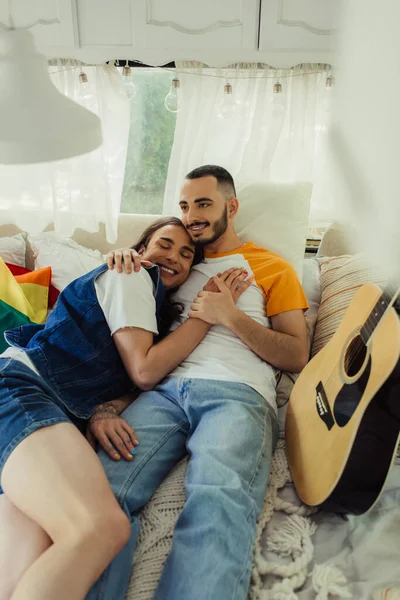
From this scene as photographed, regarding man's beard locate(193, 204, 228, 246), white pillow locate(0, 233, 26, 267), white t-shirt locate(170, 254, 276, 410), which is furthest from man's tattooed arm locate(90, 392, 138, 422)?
white pillow locate(0, 233, 26, 267)

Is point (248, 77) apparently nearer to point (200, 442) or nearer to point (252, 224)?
point (252, 224)

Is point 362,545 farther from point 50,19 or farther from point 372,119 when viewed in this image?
point 50,19

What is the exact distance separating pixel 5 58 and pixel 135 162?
1.47m

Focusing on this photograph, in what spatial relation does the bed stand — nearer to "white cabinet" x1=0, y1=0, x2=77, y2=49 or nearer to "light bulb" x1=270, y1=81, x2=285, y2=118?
"light bulb" x1=270, y1=81, x2=285, y2=118

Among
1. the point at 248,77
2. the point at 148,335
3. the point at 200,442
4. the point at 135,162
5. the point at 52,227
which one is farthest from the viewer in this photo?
the point at 135,162

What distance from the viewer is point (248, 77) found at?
6.10 feet

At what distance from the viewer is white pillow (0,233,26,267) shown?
1.73 meters

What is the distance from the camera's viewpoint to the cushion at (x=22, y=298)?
55.4 inches

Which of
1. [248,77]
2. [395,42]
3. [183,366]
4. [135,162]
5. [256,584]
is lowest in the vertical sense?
[256,584]

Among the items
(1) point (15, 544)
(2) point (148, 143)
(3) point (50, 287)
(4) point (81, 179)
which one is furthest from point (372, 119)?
(2) point (148, 143)

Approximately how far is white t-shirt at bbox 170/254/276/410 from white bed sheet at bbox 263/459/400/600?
0.97ft

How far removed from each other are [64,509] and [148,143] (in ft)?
5.57

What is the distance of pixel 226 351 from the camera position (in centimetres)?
125

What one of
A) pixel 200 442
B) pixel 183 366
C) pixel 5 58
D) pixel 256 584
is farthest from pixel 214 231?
pixel 256 584
